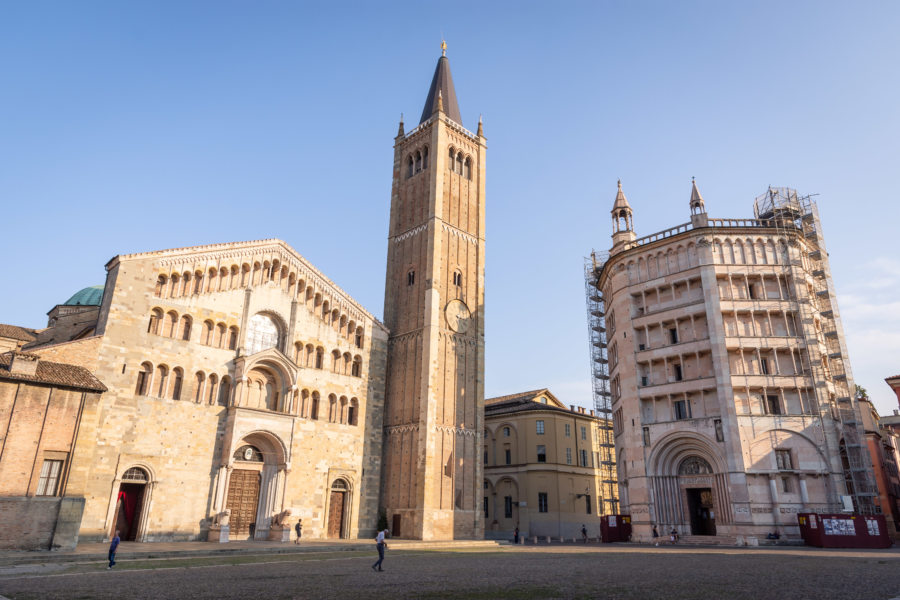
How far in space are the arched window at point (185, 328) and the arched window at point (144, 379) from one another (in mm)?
2343

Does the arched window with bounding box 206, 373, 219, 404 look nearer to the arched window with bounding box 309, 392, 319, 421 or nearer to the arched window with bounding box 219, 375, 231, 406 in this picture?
the arched window with bounding box 219, 375, 231, 406

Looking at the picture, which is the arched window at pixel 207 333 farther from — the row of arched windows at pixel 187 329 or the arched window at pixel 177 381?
the arched window at pixel 177 381

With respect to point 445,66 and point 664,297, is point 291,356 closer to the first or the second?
point 664,297

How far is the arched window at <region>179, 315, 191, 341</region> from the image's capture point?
102 ft

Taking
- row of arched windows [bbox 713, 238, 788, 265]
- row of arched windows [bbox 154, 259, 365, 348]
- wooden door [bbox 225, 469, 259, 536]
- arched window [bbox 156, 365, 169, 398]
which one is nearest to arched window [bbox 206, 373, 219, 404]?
arched window [bbox 156, 365, 169, 398]

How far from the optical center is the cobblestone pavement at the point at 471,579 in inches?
498

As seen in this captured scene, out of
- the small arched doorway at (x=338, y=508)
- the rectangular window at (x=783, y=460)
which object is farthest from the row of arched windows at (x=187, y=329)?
the rectangular window at (x=783, y=460)

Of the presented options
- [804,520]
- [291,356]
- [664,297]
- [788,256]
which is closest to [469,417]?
[291,356]

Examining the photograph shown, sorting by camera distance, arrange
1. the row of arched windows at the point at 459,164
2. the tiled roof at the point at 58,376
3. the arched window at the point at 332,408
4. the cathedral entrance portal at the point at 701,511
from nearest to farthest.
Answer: the tiled roof at the point at 58,376 → the arched window at the point at 332,408 → the cathedral entrance portal at the point at 701,511 → the row of arched windows at the point at 459,164

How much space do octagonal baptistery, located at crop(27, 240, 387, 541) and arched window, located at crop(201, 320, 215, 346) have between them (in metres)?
0.06

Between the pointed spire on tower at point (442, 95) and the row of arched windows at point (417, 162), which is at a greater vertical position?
the pointed spire on tower at point (442, 95)

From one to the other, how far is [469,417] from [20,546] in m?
25.2

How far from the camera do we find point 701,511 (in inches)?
1501

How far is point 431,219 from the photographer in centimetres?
4244
